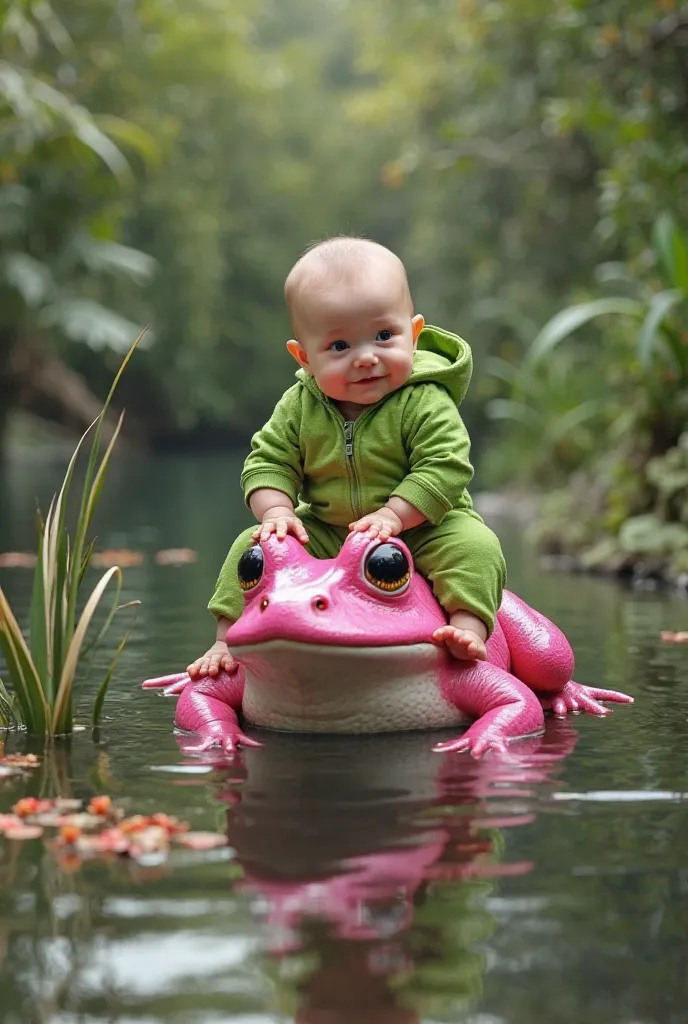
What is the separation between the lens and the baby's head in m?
3.98

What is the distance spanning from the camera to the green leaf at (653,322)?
8375mm

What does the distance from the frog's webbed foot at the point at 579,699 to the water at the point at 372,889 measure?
0.09 metres

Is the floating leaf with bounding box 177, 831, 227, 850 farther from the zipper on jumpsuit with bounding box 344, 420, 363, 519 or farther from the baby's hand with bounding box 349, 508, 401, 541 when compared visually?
the zipper on jumpsuit with bounding box 344, 420, 363, 519

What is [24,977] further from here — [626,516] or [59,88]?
[59,88]

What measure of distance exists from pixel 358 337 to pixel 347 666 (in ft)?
2.97

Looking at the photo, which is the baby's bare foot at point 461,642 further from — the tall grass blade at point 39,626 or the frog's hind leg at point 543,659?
the tall grass blade at point 39,626

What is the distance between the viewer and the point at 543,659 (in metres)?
4.29

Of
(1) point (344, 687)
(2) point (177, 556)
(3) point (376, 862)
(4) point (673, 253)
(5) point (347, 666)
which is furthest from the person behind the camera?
(2) point (177, 556)

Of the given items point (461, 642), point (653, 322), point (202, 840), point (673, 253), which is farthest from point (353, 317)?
point (673, 253)

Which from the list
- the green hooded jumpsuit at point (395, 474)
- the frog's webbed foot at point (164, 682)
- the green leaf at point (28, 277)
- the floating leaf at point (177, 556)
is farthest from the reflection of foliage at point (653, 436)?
the green leaf at point (28, 277)

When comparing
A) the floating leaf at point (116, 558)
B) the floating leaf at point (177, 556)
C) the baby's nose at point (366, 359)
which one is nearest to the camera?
the baby's nose at point (366, 359)

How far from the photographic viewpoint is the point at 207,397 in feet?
116

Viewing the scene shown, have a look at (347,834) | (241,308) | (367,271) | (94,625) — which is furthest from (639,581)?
(241,308)

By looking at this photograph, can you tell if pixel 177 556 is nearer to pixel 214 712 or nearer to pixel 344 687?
pixel 214 712
